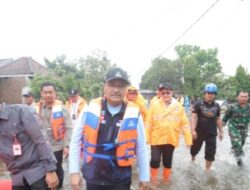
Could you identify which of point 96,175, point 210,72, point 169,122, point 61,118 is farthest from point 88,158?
point 210,72

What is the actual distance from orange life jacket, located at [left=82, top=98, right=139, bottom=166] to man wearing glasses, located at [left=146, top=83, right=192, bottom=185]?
3.49m

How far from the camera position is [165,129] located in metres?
6.92

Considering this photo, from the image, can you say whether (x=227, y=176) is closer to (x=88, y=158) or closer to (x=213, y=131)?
(x=213, y=131)

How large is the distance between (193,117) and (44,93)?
129 inches

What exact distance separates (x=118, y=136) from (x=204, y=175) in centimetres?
471

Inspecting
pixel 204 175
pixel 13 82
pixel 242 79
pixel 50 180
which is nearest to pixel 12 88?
pixel 13 82

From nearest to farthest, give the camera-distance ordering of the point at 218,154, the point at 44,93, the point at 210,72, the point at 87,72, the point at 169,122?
1. the point at 44,93
2. the point at 169,122
3. the point at 218,154
4. the point at 87,72
5. the point at 210,72

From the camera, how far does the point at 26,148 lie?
11.7ft

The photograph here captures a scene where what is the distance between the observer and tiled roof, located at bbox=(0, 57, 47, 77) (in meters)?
31.4

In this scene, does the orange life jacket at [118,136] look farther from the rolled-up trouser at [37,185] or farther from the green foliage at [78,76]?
the green foliage at [78,76]

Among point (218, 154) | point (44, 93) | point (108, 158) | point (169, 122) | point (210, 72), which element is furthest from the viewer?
point (210, 72)

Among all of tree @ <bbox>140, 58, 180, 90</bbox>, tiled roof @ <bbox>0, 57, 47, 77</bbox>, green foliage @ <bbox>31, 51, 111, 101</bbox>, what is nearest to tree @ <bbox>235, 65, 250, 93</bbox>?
tree @ <bbox>140, 58, 180, 90</bbox>

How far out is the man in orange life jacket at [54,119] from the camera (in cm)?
609

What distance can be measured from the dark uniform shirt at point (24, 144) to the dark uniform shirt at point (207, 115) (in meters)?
4.88
